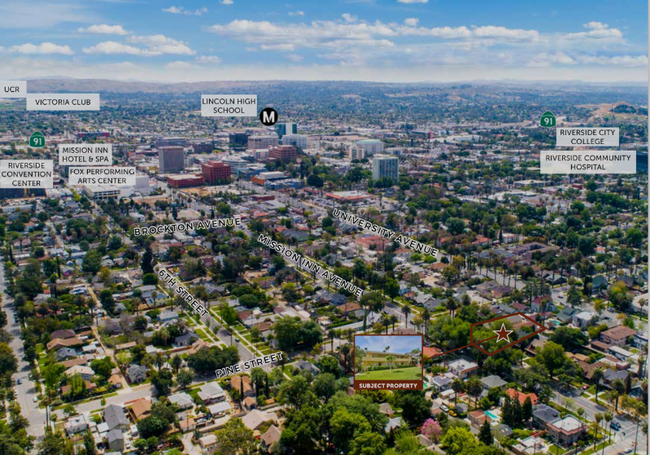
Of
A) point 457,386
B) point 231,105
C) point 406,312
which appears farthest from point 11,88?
point 457,386

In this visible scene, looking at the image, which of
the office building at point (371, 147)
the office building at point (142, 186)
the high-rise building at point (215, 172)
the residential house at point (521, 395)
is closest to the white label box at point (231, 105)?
the residential house at point (521, 395)

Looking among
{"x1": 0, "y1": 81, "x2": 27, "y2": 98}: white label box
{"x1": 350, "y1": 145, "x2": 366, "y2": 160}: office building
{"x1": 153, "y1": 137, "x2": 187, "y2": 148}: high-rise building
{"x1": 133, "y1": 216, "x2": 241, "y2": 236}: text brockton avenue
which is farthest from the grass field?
{"x1": 153, "y1": 137, "x2": 187, "y2": 148}: high-rise building

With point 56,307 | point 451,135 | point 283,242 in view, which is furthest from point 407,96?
point 56,307

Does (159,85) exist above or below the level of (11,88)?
above

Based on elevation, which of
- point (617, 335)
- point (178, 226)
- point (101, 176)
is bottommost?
point (617, 335)

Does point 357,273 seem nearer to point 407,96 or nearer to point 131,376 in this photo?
point 131,376

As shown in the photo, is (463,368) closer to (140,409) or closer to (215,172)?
(140,409)
